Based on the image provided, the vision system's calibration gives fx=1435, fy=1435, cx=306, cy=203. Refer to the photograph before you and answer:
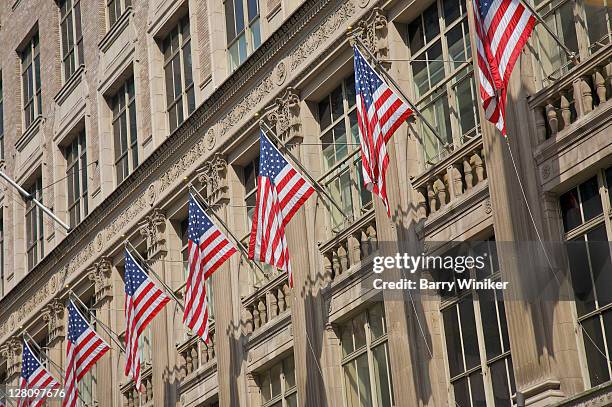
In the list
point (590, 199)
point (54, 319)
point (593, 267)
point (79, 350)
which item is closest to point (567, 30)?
point (590, 199)

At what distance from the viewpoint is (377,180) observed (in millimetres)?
26500

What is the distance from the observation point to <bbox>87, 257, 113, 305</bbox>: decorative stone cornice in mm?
42125

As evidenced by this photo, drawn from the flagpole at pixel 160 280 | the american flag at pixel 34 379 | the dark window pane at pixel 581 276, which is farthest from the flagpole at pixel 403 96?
the american flag at pixel 34 379

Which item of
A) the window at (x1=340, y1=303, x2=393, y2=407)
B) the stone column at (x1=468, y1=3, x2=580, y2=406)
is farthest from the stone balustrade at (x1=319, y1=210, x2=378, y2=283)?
the stone column at (x1=468, y1=3, x2=580, y2=406)

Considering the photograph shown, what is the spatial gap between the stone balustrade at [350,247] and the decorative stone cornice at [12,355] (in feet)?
64.1

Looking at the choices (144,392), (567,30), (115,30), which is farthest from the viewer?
(115,30)

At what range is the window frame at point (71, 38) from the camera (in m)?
47.5

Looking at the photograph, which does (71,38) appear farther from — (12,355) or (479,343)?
(479,343)

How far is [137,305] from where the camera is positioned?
3503cm

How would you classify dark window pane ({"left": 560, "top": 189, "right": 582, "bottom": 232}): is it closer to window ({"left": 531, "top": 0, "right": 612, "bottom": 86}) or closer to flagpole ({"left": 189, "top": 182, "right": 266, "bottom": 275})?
window ({"left": 531, "top": 0, "right": 612, "bottom": 86})

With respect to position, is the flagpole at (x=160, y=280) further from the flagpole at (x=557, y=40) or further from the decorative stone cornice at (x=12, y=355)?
the flagpole at (x=557, y=40)

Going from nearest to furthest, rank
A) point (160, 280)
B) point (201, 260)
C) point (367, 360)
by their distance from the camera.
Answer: point (367, 360) < point (201, 260) < point (160, 280)

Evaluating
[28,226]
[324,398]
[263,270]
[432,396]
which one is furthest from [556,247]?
[28,226]

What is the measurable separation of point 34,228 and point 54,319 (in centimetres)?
541
